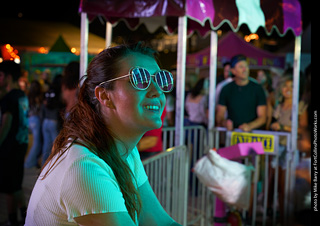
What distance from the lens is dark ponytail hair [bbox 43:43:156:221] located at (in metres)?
1.55

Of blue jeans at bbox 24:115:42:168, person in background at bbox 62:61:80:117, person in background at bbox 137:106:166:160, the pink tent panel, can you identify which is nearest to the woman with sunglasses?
person in background at bbox 137:106:166:160

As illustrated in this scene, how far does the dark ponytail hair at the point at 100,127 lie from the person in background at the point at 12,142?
3.53 m

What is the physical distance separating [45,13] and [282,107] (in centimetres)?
1625

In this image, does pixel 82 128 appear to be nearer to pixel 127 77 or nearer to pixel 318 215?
pixel 127 77

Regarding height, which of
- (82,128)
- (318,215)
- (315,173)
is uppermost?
(82,128)

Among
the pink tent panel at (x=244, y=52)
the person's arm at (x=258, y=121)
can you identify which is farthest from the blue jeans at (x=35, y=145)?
the person's arm at (x=258, y=121)

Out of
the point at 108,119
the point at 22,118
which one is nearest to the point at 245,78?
the point at 22,118

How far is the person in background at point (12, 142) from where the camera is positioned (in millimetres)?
5008

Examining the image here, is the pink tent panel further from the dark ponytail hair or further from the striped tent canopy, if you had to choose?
the dark ponytail hair

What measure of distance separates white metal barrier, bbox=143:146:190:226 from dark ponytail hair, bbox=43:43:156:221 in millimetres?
1835

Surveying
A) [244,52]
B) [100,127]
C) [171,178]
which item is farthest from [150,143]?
[244,52]

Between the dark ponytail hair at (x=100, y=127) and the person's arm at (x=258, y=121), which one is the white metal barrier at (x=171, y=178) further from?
the dark ponytail hair at (x=100, y=127)

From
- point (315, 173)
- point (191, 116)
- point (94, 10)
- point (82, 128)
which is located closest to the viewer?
point (82, 128)

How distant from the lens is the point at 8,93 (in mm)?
5066
